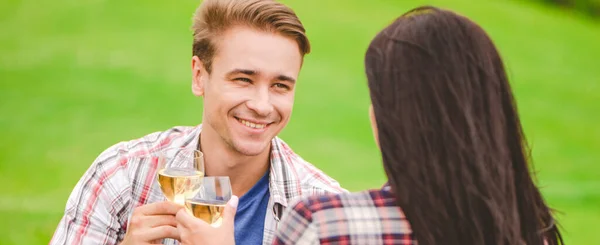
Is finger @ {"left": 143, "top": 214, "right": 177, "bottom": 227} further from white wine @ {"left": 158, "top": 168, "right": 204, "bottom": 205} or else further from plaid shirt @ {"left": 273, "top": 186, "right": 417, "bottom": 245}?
plaid shirt @ {"left": 273, "top": 186, "right": 417, "bottom": 245}

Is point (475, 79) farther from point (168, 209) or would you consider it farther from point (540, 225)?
point (168, 209)

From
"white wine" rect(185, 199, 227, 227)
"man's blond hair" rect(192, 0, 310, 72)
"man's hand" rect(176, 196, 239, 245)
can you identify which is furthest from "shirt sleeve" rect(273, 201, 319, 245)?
"man's blond hair" rect(192, 0, 310, 72)

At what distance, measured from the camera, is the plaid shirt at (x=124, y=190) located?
113 inches

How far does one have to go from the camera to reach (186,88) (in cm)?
1140

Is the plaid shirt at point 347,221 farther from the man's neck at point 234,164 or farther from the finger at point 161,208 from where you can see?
the man's neck at point 234,164

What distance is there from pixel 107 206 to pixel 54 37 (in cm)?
922

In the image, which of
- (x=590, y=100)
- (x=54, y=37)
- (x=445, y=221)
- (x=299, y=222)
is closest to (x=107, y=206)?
(x=299, y=222)

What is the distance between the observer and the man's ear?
313cm

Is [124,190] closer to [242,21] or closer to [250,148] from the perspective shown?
[250,148]

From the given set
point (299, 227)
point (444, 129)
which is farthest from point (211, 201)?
point (444, 129)

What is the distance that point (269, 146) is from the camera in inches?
121

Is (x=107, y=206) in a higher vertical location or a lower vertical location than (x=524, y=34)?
lower

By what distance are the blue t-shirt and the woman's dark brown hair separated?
110 centimetres

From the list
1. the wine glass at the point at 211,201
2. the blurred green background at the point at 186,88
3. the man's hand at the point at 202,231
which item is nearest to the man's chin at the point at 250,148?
the wine glass at the point at 211,201
